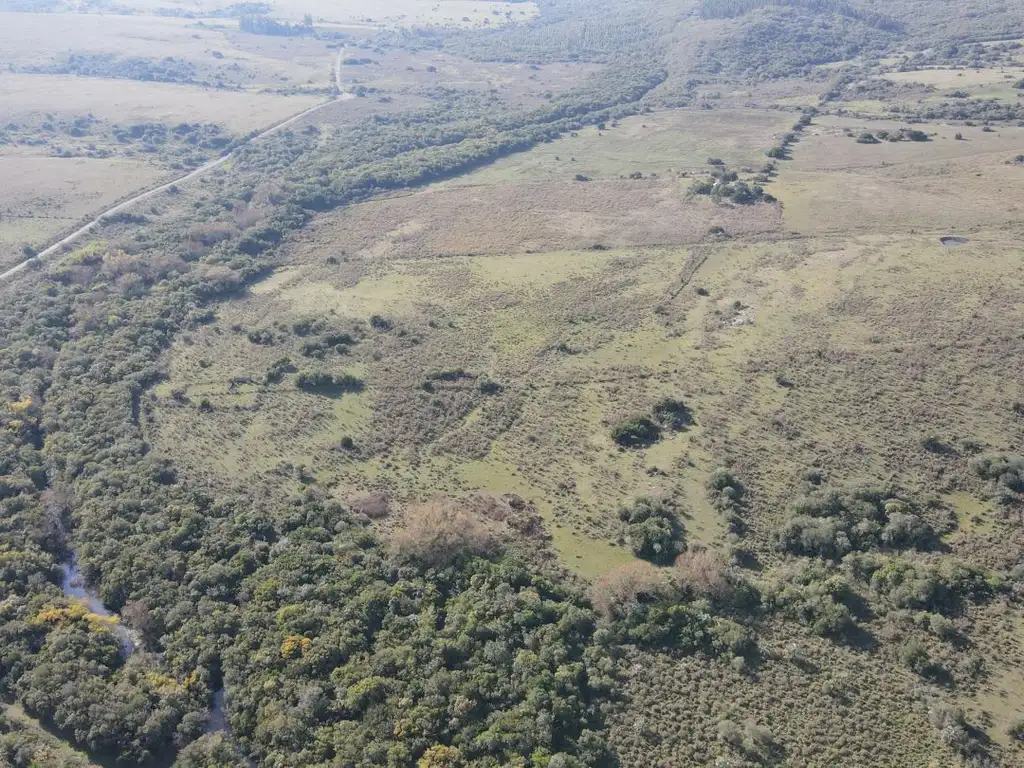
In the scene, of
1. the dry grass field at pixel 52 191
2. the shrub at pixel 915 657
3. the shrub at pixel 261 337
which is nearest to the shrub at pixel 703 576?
the shrub at pixel 915 657

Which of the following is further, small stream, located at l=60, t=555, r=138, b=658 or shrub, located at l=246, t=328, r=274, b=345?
shrub, located at l=246, t=328, r=274, b=345

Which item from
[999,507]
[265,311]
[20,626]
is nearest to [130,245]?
[265,311]

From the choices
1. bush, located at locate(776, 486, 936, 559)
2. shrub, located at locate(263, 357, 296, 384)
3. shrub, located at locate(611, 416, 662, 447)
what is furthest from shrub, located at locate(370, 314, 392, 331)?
bush, located at locate(776, 486, 936, 559)

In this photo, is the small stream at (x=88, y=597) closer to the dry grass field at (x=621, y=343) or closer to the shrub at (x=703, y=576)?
the dry grass field at (x=621, y=343)

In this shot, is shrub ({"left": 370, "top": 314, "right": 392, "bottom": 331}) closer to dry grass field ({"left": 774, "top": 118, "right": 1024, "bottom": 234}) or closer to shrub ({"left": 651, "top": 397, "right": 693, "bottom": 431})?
shrub ({"left": 651, "top": 397, "right": 693, "bottom": 431})

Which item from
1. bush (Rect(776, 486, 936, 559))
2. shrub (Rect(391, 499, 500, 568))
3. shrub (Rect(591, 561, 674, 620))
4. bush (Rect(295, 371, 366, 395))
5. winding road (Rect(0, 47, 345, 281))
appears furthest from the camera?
winding road (Rect(0, 47, 345, 281))

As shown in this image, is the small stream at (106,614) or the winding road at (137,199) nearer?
the small stream at (106,614)
